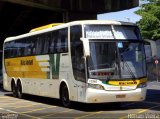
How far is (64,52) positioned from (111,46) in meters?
2.20

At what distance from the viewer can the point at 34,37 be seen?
2186cm

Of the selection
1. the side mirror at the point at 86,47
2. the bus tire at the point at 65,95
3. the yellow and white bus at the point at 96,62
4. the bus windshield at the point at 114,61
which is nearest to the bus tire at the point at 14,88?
the yellow and white bus at the point at 96,62

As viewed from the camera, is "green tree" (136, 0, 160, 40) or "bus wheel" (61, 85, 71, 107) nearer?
"bus wheel" (61, 85, 71, 107)

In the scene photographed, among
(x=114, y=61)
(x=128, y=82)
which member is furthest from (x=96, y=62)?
(x=128, y=82)

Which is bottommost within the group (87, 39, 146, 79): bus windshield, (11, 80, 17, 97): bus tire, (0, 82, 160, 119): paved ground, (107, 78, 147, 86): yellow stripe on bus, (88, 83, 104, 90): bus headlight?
(0, 82, 160, 119): paved ground

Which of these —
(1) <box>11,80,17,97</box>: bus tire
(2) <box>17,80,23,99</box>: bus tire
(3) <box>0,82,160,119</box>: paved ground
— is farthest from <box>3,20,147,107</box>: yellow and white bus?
(1) <box>11,80,17,97</box>: bus tire

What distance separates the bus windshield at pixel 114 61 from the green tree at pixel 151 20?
96.7ft

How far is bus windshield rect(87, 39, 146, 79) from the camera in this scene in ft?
54.0

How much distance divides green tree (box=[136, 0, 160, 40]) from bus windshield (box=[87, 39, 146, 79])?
29.5 meters

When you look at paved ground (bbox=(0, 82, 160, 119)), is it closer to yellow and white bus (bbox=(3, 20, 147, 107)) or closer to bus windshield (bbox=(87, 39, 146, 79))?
yellow and white bus (bbox=(3, 20, 147, 107))

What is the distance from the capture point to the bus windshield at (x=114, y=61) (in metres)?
16.5

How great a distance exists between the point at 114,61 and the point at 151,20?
30852 mm

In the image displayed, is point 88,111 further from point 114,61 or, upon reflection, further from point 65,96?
point 114,61

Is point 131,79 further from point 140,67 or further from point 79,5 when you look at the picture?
point 79,5
